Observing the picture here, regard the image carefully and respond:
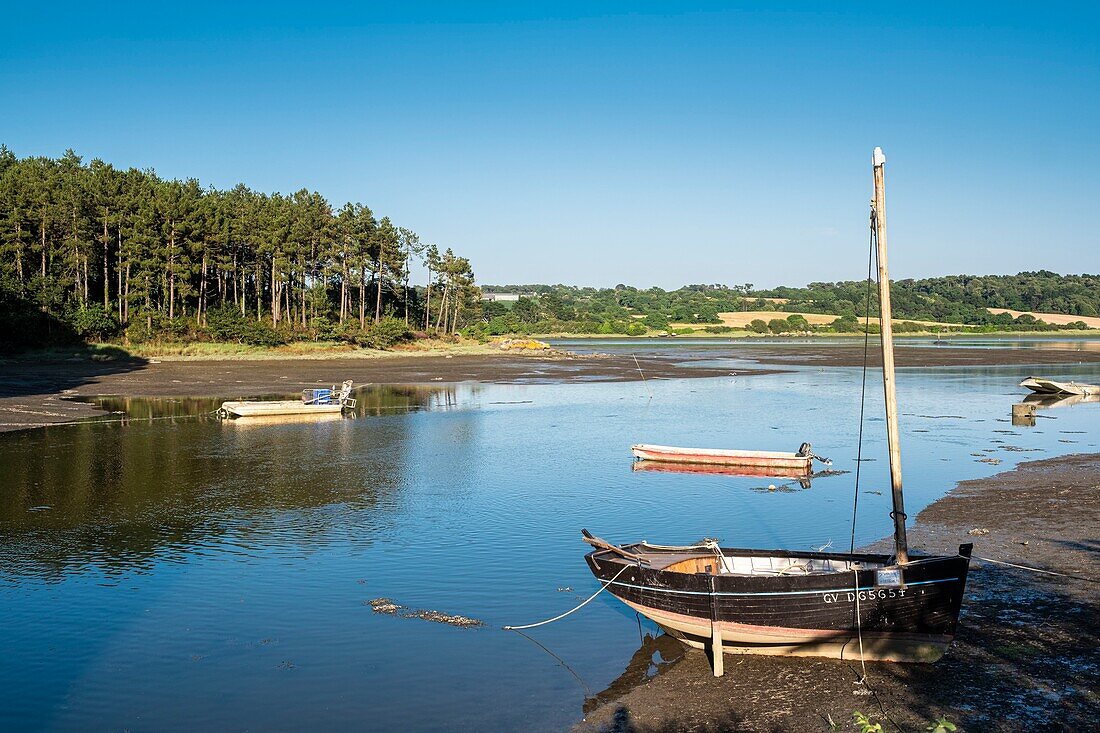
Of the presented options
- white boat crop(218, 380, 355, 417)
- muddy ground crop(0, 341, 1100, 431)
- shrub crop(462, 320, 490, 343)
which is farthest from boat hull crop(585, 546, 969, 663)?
shrub crop(462, 320, 490, 343)

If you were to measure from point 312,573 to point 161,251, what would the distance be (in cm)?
6566

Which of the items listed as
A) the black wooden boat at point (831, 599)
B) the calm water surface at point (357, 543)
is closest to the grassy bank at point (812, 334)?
the calm water surface at point (357, 543)

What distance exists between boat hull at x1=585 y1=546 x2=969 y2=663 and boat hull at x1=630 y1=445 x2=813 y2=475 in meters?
16.1

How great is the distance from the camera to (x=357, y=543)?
20016mm

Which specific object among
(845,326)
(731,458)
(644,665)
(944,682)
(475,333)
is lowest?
(644,665)

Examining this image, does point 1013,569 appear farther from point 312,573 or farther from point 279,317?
point 279,317

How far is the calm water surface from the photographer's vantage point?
39.7ft

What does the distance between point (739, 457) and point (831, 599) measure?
1798 centimetres

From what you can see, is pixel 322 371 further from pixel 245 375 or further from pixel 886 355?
pixel 886 355

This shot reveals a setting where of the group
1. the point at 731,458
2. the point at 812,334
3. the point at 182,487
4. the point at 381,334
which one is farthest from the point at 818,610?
the point at 812,334

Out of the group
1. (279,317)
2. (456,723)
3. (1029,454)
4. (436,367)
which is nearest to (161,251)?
(279,317)

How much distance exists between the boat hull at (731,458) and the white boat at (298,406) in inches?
773

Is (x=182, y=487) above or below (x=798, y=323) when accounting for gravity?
below

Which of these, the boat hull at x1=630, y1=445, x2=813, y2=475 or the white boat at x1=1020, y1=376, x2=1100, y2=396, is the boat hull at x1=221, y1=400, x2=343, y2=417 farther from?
the white boat at x1=1020, y1=376, x2=1100, y2=396
